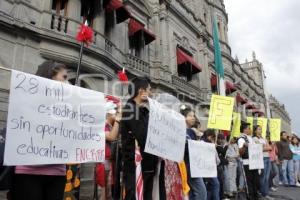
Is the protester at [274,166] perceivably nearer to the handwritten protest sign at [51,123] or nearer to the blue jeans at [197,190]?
the blue jeans at [197,190]

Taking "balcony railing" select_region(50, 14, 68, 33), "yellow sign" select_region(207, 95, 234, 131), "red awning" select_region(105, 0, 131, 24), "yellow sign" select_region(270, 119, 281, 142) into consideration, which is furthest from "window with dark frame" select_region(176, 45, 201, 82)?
"yellow sign" select_region(207, 95, 234, 131)

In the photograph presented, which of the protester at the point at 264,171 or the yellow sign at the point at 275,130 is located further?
the yellow sign at the point at 275,130

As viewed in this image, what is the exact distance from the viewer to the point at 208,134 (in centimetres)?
635

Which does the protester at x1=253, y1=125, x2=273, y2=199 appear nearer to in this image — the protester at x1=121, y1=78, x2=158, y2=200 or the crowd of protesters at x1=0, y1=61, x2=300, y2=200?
the crowd of protesters at x1=0, y1=61, x2=300, y2=200

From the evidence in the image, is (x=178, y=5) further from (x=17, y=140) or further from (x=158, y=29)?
(x=17, y=140)

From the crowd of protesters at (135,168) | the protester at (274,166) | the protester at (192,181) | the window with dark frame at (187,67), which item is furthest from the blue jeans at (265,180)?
the window with dark frame at (187,67)

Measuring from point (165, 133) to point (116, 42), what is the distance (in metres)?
9.63

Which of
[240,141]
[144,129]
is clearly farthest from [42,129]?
[240,141]

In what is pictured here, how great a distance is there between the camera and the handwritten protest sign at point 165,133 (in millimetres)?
3248

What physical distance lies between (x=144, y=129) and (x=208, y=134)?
3.48m

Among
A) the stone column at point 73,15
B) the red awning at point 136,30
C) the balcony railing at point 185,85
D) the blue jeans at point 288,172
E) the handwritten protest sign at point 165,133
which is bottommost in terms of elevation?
the blue jeans at point 288,172

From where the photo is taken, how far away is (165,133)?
3.54 meters

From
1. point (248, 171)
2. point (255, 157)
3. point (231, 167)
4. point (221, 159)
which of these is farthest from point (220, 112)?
point (248, 171)

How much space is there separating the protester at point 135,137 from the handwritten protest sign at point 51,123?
0.85 ft
